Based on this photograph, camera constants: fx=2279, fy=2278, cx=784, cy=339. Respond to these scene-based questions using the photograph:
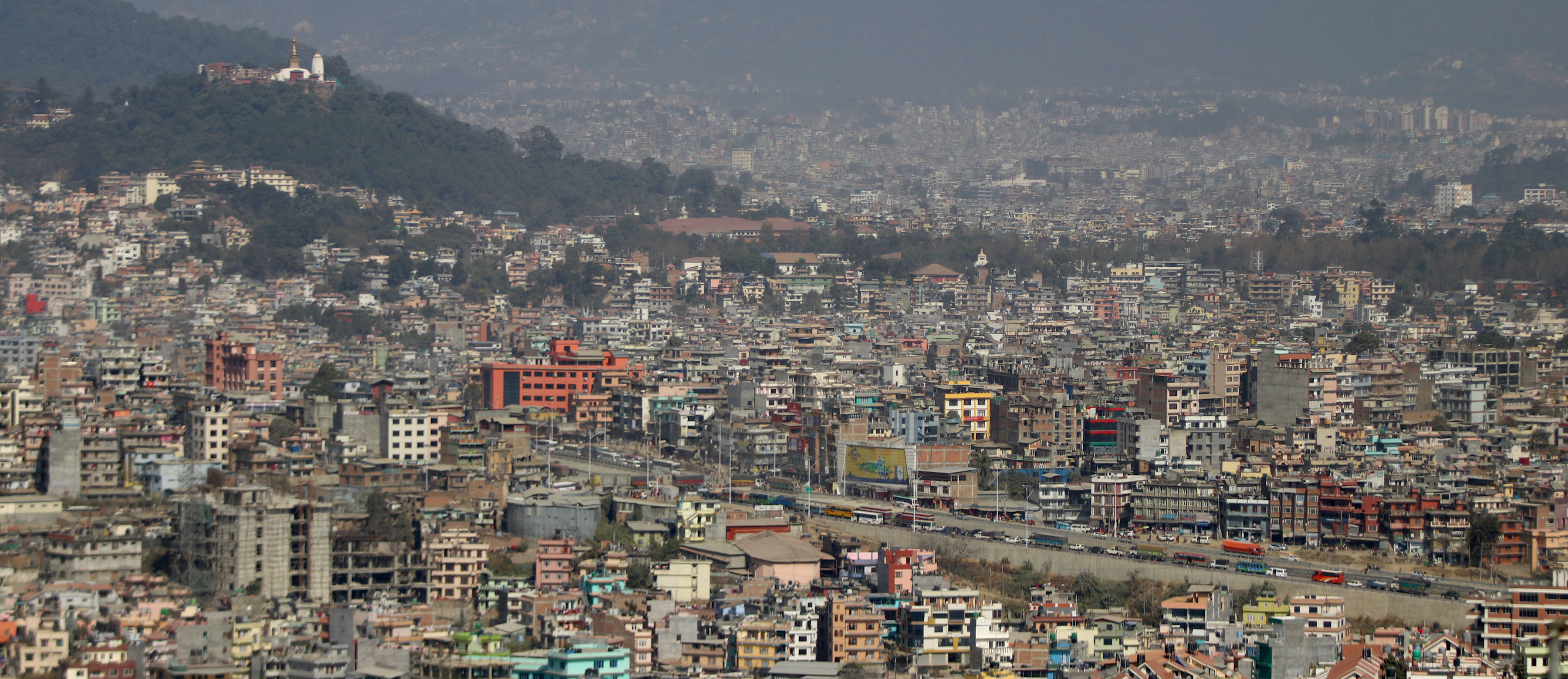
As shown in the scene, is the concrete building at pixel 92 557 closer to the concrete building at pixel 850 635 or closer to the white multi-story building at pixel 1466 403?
the concrete building at pixel 850 635

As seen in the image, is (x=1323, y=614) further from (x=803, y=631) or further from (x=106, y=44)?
(x=106, y=44)

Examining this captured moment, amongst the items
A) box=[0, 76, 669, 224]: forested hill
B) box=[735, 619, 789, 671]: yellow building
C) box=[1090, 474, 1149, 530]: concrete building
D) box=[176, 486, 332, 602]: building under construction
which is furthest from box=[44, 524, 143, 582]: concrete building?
box=[0, 76, 669, 224]: forested hill

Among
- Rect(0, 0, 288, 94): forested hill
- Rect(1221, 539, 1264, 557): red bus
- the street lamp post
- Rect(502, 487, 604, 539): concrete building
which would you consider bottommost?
Rect(1221, 539, 1264, 557): red bus

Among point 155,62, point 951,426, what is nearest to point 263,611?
point 951,426

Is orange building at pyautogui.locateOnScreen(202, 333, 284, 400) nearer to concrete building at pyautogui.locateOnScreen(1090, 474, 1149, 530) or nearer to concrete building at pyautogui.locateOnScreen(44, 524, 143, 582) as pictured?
concrete building at pyautogui.locateOnScreen(44, 524, 143, 582)

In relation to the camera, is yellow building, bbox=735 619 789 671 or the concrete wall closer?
yellow building, bbox=735 619 789 671

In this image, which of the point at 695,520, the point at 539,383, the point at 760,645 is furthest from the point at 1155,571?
the point at 539,383

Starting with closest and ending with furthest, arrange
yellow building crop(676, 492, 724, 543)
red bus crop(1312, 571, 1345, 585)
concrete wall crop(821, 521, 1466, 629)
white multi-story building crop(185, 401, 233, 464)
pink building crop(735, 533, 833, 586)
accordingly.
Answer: concrete wall crop(821, 521, 1466, 629) → pink building crop(735, 533, 833, 586) → red bus crop(1312, 571, 1345, 585) → yellow building crop(676, 492, 724, 543) → white multi-story building crop(185, 401, 233, 464)
